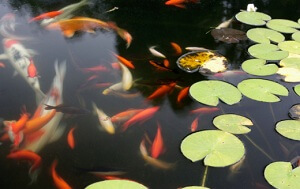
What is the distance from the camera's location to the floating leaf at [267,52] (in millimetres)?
2570

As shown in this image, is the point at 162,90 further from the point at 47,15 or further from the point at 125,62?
the point at 47,15

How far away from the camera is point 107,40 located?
2.82 metres

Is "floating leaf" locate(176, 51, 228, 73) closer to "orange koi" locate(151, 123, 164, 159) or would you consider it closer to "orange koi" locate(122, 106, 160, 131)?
"orange koi" locate(122, 106, 160, 131)

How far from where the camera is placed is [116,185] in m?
1.60

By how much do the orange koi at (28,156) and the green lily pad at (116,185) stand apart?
1.03ft

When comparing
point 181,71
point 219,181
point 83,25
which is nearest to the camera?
point 219,181

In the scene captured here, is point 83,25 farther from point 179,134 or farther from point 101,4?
point 179,134

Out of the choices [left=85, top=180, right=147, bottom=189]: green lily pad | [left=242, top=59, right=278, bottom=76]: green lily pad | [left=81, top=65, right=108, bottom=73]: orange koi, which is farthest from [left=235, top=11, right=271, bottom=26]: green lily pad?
[left=85, top=180, right=147, bottom=189]: green lily pad

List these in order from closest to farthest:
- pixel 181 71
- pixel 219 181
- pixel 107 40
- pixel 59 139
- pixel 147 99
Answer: pixel 219 181 → pixel 59 139 → pixel 147 99 → pixel 181 71 → pixel 107 40

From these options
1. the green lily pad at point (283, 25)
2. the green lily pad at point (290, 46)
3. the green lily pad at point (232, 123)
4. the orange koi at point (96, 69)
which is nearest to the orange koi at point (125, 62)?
the orange koi at point (96, 69)

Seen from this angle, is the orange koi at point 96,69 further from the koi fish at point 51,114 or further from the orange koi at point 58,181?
the orange koi at point 58,181

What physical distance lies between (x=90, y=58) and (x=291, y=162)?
1.47 meters

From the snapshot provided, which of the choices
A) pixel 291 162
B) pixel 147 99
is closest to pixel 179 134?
pixel 147 99

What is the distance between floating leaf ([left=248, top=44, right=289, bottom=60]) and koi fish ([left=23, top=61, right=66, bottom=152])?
1342 millimetres
